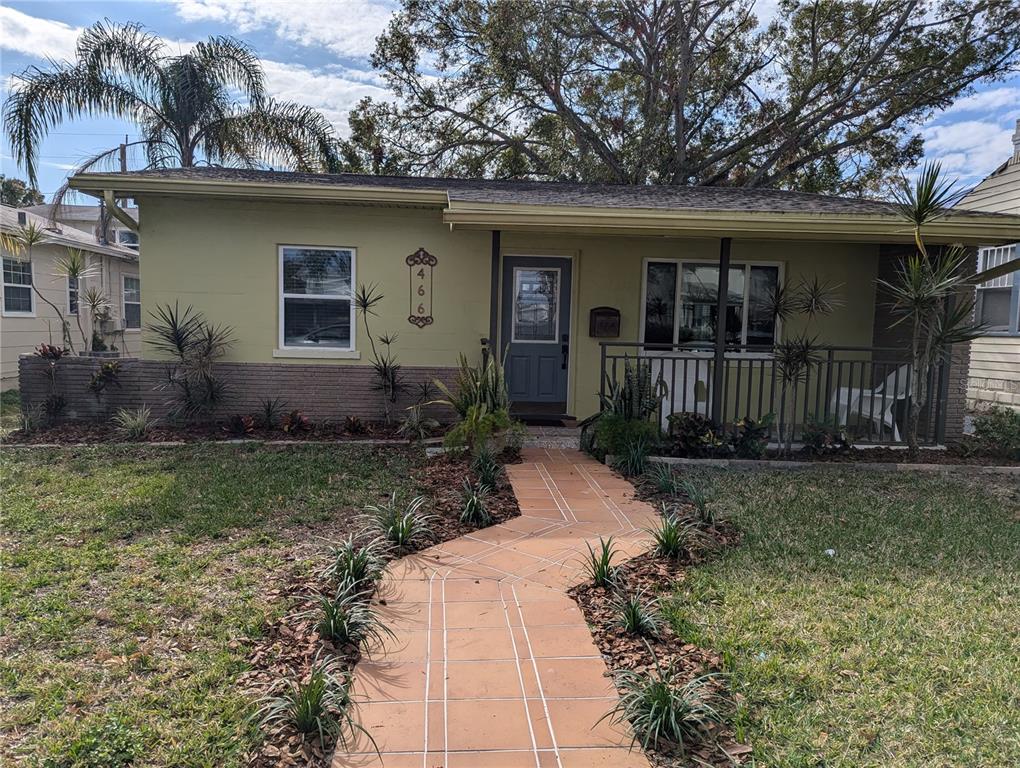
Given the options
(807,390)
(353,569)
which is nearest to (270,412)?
(353,569)

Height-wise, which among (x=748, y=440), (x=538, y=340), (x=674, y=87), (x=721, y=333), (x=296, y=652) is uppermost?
(x=674, y=87)

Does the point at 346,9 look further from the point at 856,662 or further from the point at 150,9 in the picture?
the point at 856,662

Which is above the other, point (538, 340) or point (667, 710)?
point (538, 340)

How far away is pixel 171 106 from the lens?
1434cm

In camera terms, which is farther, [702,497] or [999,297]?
[999,297]

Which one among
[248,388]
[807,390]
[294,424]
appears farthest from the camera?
[248,388]

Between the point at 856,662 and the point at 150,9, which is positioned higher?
the point at 150,9

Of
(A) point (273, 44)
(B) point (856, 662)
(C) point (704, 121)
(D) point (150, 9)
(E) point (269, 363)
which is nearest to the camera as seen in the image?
(B) point (856, 662)

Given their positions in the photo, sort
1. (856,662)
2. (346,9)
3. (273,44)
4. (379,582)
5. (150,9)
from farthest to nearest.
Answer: (273,44) < (150,9) < (346,9) < (379,582) < (856,662)

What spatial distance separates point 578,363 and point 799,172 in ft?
42.8

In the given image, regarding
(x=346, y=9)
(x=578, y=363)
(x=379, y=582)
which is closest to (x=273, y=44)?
(x=346, y=9)

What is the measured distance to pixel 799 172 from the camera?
18406mm

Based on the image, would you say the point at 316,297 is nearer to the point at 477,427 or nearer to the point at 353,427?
the point at 353,427

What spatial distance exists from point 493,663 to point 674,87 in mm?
17039
